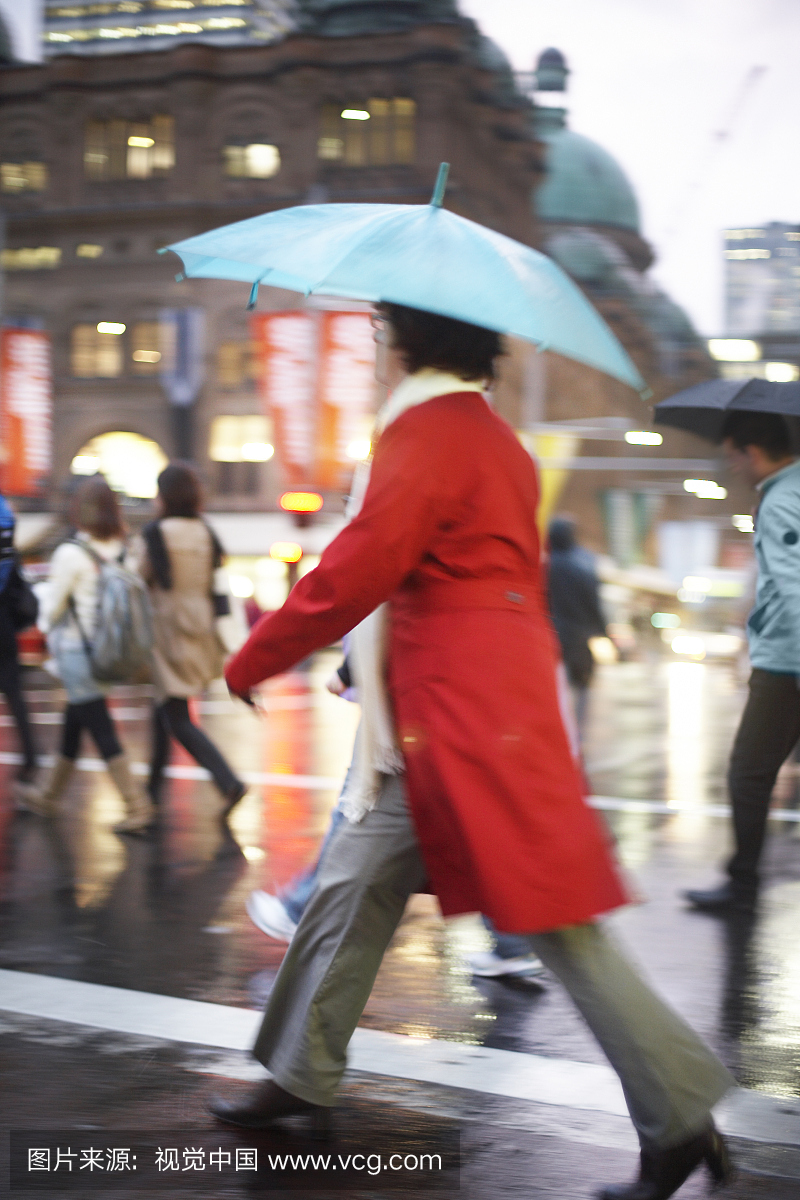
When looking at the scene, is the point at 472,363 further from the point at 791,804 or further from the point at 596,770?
the point at 596,770

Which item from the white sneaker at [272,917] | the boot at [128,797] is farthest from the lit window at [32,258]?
the white sneaker at [272,917]

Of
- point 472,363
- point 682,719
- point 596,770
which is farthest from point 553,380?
point 472,363

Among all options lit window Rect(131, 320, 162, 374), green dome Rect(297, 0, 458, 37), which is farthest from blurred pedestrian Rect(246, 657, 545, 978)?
green dome Rect(297, 0, 458, 37)

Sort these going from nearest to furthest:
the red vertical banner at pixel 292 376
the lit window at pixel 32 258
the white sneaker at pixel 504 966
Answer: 1. the white sneaker at pixel 504 966
2. the red vertical banner at pixel 292 376
3. the lit window at pixel 32 258

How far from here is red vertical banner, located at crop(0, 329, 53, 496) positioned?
33656mm

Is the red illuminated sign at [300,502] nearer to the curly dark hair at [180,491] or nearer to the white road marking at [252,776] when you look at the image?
the white road marking at [252,776]

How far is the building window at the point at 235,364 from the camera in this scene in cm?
4519

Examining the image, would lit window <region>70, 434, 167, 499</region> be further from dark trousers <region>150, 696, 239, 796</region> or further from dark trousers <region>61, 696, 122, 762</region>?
dark trousers <region>61, 696, 122, 762</region>

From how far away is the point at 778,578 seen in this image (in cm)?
520

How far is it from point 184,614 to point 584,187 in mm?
78210

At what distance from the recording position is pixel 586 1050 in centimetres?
395

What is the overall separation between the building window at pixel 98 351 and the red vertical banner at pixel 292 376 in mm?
16693

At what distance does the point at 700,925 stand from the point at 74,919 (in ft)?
7.96

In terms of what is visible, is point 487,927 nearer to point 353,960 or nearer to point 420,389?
point 353,960
